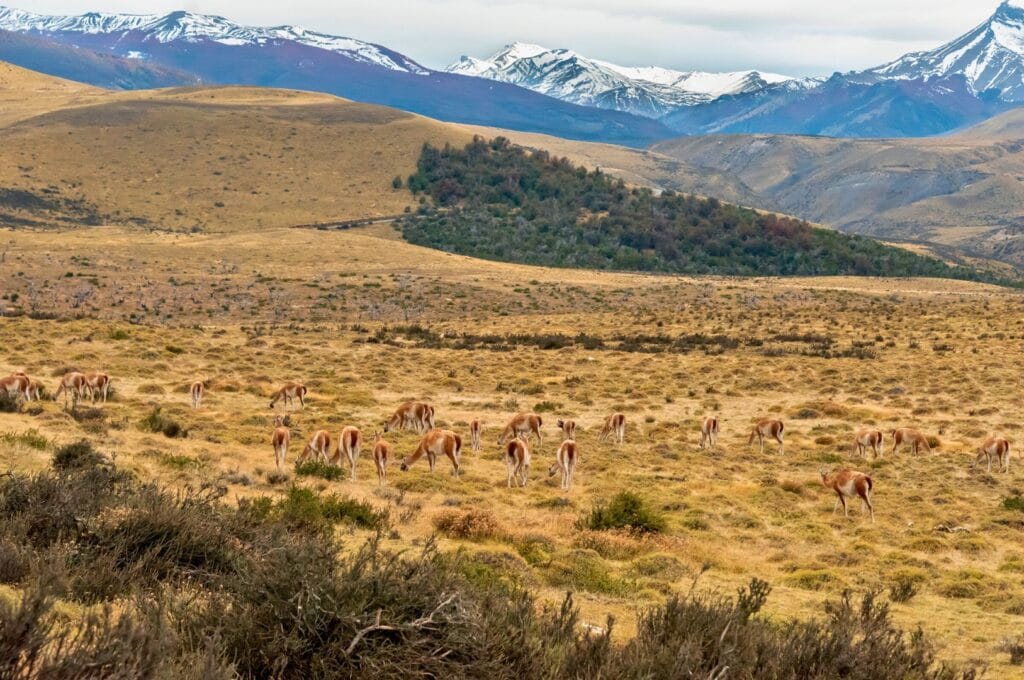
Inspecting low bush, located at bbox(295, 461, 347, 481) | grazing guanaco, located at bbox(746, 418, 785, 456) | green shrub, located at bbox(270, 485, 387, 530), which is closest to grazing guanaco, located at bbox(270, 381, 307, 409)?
low bush, located at bbox(295, 461, 347, 481)

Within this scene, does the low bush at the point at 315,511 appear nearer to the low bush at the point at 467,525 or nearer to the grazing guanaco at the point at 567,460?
the low bush at the point at 467,525

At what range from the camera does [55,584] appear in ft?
21.8

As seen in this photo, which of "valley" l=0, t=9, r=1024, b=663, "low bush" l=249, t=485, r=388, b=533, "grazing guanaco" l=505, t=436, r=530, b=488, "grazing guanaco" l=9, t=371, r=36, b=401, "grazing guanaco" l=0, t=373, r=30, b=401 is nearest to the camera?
"valley" l=0, t=9, r=1024, b=663

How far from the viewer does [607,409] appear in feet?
98.5

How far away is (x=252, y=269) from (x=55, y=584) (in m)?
73.4

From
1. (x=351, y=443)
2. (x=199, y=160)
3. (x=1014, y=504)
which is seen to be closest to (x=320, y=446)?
(x=351, y=443)

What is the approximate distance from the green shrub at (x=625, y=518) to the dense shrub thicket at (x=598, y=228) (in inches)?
3655

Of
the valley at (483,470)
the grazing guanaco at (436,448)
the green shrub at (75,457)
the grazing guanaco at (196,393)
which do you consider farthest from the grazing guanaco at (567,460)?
the grazing guanaco at (196,393)

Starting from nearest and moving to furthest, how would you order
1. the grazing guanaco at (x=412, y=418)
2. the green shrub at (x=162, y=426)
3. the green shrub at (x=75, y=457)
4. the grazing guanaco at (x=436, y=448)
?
1. the green shrub at (x=75, y=457)
2. the grazing guanaco at (x=436, y=448)
3. the green shrub at (x=162, y=426)
4. the grazing guanaco at (x=412, y=418)

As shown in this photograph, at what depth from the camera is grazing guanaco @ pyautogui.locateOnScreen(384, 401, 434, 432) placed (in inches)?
922

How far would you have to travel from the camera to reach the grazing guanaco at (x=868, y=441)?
2262cm

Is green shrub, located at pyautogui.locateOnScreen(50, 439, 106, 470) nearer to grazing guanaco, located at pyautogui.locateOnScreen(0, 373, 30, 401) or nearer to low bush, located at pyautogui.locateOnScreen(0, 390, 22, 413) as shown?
low bush, located at pyautogui.locateOnScreen(0, 390, 22, 413)

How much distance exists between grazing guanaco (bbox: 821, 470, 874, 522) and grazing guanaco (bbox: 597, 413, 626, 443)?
6.91 meters

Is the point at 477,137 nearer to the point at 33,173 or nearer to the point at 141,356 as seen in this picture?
the point at 33,173
